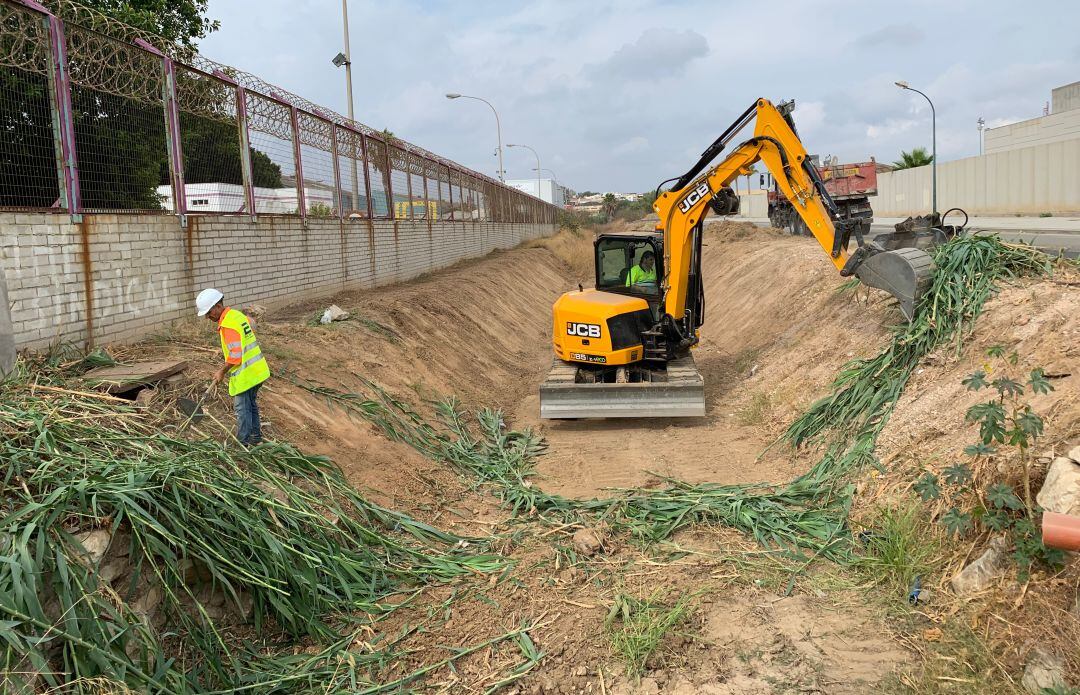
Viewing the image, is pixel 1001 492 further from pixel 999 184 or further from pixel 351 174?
pixel 999 184

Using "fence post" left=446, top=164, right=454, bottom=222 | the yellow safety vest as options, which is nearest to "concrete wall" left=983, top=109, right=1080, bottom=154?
"fence post" left=446, top=164, right=454, bottom=222

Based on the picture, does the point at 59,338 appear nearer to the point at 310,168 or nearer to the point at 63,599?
the point at 63,599

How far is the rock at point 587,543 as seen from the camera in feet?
19.3

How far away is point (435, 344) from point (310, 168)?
4079 mm

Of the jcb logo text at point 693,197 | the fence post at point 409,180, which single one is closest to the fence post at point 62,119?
the jcb logo text at point 693,197

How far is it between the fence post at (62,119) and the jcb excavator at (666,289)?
5.74 meters

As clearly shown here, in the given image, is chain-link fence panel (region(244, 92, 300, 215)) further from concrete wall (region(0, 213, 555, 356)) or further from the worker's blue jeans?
the worker's blue jeans

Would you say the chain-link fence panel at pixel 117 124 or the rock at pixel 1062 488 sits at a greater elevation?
the chain-link fence panel at pixel 117 124

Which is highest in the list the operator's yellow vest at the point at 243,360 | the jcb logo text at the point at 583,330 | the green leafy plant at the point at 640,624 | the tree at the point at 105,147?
the tree at the point at 105,147

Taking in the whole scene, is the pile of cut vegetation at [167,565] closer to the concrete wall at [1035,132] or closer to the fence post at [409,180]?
the fence post at [409,180]

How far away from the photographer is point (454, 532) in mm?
6625

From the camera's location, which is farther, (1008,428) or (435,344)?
(435,344)

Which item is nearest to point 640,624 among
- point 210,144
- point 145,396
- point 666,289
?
point 145,396

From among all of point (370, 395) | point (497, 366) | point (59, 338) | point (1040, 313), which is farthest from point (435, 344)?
point (1040, 313)
